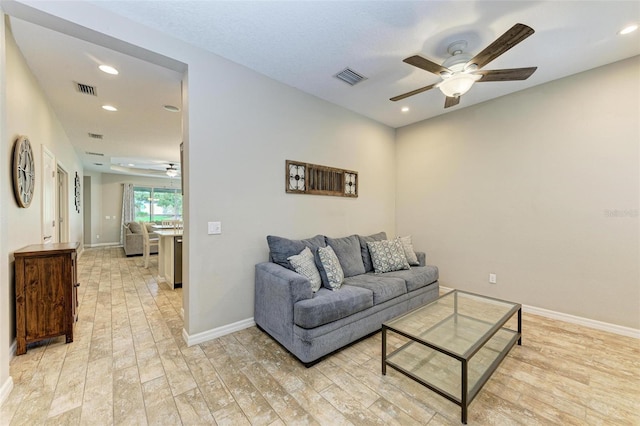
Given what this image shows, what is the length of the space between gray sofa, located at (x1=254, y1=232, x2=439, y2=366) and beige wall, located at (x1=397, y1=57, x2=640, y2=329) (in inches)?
40.3

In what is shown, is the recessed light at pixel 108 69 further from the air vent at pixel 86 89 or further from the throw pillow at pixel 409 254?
the throw pillow at pixel 409 254

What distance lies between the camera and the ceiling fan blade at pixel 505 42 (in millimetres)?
1661

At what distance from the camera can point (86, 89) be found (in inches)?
124

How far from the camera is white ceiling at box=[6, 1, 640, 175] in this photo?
1947mm

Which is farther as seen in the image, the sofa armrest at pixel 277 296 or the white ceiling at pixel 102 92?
the white ceiling at pixel 102 92

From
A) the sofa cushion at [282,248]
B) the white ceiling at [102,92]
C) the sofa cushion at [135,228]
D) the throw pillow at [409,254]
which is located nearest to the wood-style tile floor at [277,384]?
the sofa cushion at [282,248]

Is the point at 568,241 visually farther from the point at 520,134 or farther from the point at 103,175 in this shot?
the point at 103,175

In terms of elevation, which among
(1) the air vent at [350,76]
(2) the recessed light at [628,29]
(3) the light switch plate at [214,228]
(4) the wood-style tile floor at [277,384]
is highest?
(1) the air vent at [350,76]

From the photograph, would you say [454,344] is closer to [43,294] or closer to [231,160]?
[231,160]

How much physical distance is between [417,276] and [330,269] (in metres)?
1.23

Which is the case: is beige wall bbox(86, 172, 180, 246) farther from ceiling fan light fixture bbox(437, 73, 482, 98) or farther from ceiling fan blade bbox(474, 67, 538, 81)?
ceiling fan blade bbox(474, 67, 538, 81)

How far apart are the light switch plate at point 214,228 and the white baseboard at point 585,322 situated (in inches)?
149

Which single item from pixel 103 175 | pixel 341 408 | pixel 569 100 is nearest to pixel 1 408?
pixel 341 408

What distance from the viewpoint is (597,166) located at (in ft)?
9.09
